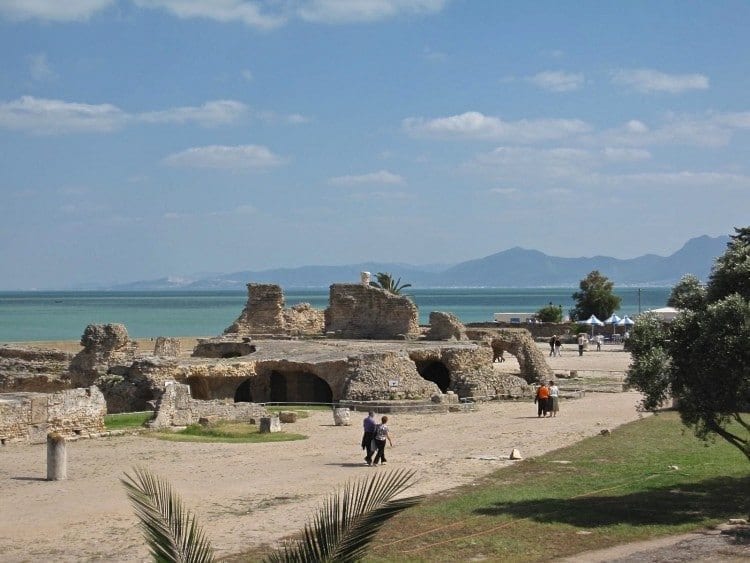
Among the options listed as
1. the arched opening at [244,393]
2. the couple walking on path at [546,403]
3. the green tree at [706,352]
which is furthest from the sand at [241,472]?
the arched opening at [244,393]

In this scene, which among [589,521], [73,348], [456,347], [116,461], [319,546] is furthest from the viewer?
[73,348]

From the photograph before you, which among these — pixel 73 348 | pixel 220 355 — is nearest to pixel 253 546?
pixel 220 355

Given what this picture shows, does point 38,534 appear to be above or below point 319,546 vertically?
below

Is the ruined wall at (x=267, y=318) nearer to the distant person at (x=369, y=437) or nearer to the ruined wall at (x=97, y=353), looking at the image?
the ruined wall at (x=97, y=353)

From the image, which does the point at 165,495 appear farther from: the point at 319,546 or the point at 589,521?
the point at 589,521

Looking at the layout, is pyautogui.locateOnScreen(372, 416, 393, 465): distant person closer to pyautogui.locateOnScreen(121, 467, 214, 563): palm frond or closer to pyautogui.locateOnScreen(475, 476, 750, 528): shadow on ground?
pyautogui.locateOnScreen(475, 476, 750, 528): shadow on ground

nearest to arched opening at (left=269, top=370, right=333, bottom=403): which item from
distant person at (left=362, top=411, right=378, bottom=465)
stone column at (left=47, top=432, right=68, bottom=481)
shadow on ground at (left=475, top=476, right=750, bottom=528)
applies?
distant person at (left=362, top=411, right=378, bottom=465)

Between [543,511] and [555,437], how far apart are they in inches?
335

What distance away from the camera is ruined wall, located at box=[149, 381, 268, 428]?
25.1 meters

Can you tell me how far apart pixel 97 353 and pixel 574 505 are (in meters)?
20.6

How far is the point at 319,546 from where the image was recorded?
7.30 metres

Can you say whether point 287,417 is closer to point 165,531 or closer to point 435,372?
point 435,372

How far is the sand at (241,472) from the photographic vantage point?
45.6 feet

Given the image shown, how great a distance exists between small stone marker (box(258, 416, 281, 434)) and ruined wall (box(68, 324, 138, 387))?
8.77m
